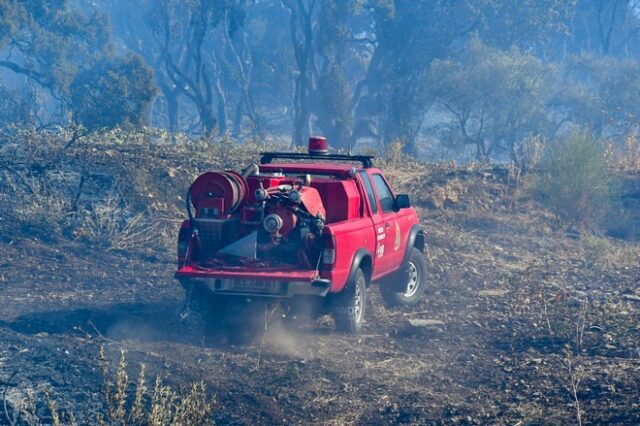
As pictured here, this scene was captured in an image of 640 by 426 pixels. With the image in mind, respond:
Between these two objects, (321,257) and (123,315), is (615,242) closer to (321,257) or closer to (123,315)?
(321,257)

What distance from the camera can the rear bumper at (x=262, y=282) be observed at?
25.5ft

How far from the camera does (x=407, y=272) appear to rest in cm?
1030

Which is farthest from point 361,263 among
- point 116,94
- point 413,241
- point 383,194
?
point 116,94

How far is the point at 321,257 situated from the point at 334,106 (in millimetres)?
28151

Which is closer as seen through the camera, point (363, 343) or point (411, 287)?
point (363, 343)

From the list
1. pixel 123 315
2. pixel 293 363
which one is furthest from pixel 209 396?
pixel 123 315

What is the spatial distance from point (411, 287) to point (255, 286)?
3306mm

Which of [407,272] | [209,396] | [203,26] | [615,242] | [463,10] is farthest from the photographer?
[463,10]

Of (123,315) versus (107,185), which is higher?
(107,185)

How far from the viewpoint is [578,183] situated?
16562 millimetres

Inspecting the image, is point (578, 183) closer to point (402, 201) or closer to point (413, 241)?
point (413, 241)

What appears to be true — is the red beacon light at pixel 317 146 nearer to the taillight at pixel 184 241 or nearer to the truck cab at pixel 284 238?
the truck cab at pixel 284 238

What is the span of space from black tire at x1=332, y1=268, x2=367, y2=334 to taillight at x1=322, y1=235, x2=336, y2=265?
0.52 metres

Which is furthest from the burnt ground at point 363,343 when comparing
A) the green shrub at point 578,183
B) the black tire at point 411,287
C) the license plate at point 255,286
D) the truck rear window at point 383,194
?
the green shrub at point 578,183
